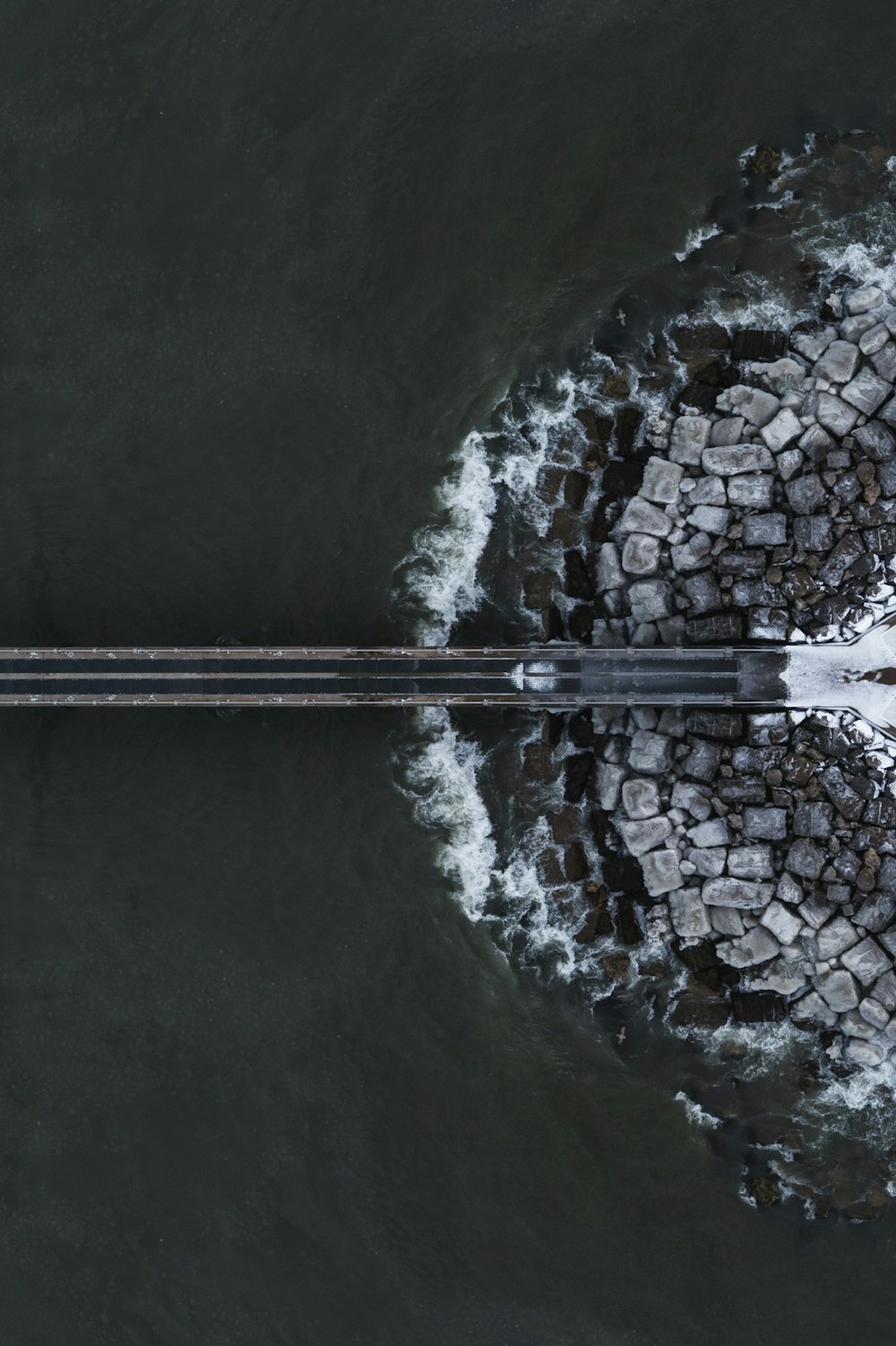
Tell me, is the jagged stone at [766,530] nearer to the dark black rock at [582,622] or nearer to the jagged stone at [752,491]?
the jagged stone at [752,491]

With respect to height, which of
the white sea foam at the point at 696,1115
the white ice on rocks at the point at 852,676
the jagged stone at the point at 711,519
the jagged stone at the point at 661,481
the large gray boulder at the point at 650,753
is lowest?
the white sea foam at the point at 696,1115

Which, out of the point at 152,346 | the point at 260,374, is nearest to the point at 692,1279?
the point at 260,374

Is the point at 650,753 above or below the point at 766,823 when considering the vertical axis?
above

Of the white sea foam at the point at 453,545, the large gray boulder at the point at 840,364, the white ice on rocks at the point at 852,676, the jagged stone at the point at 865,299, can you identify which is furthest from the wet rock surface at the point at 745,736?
the white sea foam at the point at 453,545

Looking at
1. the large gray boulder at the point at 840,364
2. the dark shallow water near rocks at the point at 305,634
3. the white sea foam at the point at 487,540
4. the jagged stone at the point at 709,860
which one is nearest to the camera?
the large gray boulder at the point at 840,364

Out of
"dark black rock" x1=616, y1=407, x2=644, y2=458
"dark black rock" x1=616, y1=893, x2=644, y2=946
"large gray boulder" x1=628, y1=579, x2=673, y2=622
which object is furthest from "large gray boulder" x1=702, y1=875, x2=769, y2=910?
"dark black rock" x1=616, y1=407, x2=644, y2=458

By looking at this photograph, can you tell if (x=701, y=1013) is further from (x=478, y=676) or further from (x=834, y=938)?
(x=478, y=676)

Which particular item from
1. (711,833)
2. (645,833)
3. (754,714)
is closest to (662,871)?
(645,833)

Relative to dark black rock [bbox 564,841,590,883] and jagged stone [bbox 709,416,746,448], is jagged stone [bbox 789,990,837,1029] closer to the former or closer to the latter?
dark black rock [bbox 564,841,590,883]
